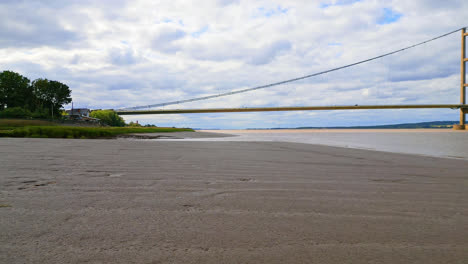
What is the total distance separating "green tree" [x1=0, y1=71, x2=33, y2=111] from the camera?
3728 cm

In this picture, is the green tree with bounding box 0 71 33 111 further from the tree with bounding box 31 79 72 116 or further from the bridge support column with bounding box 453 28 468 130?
the bridge support column with bounding box 453 28 468 130

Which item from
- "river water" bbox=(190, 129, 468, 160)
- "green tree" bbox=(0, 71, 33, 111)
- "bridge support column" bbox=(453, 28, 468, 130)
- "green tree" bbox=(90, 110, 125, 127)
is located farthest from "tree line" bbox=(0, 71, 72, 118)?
"bridge support column" bbox=(453, 28, 468, 130)

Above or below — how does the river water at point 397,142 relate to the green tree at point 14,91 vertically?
below

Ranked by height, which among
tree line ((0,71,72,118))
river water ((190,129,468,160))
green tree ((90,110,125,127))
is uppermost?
tree line ((0,71,72,118))

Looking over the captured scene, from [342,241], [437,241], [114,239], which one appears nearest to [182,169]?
[114,239]

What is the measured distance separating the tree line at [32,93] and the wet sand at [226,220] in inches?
1596

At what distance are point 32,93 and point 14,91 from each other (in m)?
Answer: 2.00

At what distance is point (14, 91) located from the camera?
37844 millimetres

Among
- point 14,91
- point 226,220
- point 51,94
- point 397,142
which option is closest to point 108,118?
point 51,94

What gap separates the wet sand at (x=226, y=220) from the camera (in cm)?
105

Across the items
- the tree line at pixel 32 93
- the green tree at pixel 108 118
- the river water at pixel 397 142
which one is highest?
the tree line at pixel 32 93

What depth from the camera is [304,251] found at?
1.09 meters

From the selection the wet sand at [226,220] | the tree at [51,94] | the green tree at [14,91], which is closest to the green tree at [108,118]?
the tree at [51,94]

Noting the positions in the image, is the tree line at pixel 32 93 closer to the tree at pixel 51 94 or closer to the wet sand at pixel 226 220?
the tree at pixel 51 94
